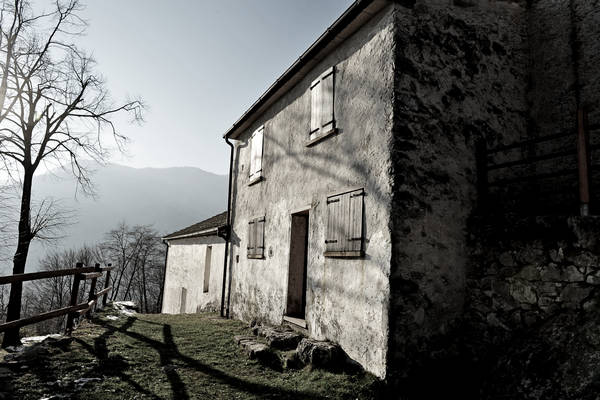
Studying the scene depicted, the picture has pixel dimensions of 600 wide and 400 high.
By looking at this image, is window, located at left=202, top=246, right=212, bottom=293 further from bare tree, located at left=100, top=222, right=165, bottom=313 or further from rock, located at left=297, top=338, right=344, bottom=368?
bare tree, located at left=100, top=222, right=165, bottom=313

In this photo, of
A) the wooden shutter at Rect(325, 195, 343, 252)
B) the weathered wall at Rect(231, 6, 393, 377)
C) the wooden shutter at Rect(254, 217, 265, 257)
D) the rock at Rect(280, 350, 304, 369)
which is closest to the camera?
the weathered wall at Rect(231, 6, 393, 377)

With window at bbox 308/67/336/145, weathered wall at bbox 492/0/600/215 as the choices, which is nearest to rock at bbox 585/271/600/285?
weathered wall at bbox 492/0/600/215

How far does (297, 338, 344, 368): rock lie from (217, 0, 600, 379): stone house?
159 mm

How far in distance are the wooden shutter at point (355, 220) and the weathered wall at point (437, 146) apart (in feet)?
2.24

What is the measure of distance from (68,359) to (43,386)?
42.2 inches

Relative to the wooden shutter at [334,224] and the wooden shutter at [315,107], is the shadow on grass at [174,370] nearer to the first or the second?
the wooden shutter at [334,224]

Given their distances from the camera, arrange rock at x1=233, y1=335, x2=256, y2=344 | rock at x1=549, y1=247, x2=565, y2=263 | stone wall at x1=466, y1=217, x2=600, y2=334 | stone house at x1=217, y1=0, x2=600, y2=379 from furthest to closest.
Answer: rock at x1=233, y1=335, x2=256, y2=344 → stone house at x1=217, y1=0, x2=600, y2=379 → rock at x1=549, y1=247, x2=565, y2=263 → stone wall at x1=466, y1=217, x2=600, y2=334

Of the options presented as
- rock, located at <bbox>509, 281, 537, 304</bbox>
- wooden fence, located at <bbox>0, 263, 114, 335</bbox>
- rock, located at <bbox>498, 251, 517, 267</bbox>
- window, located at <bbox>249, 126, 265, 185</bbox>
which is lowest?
wooden fence, located at <bbox>0, 263, 114, 335</bbox>

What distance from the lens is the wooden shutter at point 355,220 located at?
17.3 feet

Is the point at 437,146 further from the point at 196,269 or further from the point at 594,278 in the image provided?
the point at 196,269

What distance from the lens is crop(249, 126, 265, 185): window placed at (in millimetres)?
9422

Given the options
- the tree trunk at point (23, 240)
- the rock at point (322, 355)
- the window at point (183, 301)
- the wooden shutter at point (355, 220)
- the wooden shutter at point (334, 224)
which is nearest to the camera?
the rock at point (322, 355)

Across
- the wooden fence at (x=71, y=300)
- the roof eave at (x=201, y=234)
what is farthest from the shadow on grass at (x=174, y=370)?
the roof eave at (x=201, y=234)

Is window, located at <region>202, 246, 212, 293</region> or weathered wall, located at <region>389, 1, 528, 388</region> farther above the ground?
weathered wall, located at <region>389, 1, 528, 388</region>
